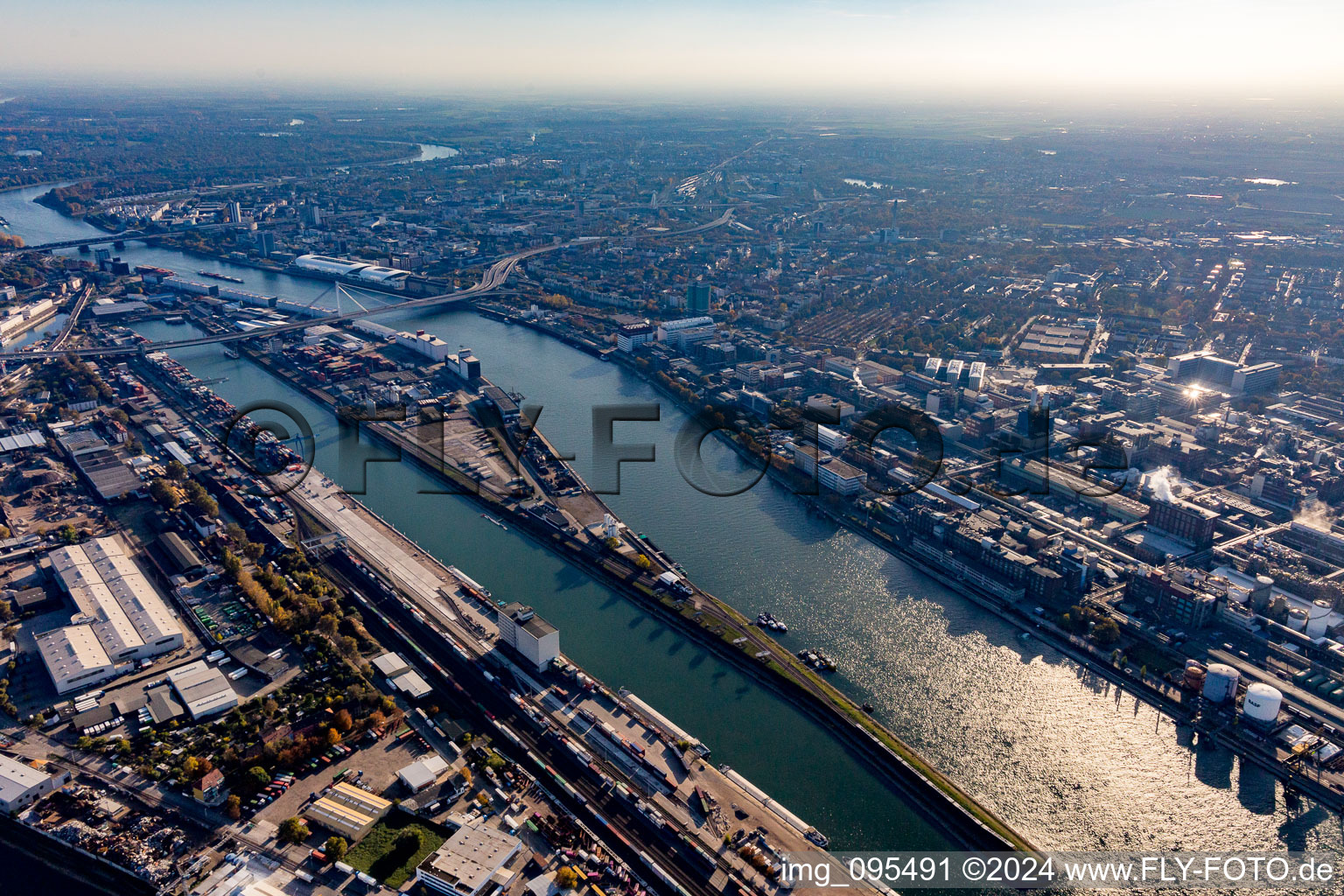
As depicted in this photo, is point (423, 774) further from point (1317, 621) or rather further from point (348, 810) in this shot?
point (1317, 621)

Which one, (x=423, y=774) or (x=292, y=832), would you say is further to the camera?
(x=423, y=774)

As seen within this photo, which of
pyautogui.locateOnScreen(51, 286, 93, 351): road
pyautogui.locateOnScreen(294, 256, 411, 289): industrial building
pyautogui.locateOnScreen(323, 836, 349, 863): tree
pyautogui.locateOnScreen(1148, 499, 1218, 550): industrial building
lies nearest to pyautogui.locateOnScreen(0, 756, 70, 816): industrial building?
pyautogui.locateOnScreen(323, 836, 349, 863): tree

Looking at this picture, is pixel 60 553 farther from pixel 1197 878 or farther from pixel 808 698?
pixel 1197 878

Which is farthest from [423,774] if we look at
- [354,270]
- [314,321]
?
[354,270]

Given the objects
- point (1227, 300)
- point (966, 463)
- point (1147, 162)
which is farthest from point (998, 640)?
point (1147, 162)

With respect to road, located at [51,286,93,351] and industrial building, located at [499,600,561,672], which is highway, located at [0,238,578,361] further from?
industrial building, located at [499,600,561,672]
